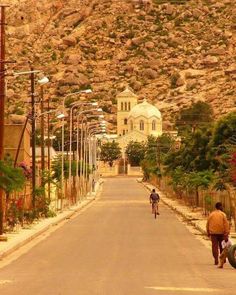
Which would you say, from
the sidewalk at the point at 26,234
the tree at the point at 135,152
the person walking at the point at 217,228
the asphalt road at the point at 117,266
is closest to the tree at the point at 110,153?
the tree at the point at 135,152

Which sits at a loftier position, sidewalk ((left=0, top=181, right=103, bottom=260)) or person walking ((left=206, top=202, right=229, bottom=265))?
person walking ((left=206, top=202, right=229, bottom=265))

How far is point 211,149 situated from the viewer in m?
56.7

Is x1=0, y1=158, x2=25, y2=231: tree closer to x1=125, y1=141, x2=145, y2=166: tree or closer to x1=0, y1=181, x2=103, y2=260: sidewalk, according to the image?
x1=0, y1=181, x2=103, y2=260: sidewalk

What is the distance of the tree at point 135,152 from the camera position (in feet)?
613

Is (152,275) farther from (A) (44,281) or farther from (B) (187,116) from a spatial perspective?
(B) (187,116)

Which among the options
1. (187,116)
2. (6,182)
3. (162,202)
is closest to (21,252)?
(6,182)

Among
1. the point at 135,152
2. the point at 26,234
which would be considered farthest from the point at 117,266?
the point at 135,152

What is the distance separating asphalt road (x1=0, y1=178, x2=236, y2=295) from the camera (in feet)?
66.4

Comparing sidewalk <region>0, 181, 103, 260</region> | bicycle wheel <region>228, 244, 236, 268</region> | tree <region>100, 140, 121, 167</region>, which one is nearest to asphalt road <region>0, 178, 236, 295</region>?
bicycle wheel <region>228, 244, 236, 268</region>

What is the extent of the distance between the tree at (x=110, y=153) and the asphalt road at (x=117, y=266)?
147708mm

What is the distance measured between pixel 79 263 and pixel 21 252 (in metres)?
4.93

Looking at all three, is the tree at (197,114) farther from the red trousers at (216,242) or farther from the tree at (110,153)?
the red trousers at (216,242)

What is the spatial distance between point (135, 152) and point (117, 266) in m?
162

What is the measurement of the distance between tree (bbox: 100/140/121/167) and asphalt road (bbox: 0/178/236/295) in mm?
147708
